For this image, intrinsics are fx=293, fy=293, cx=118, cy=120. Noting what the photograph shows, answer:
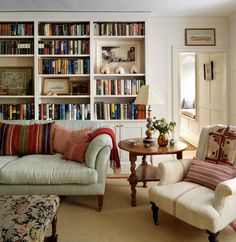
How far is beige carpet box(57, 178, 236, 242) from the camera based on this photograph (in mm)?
2424

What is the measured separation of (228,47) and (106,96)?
2.12 meters

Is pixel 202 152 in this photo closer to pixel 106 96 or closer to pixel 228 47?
pixel 106 96

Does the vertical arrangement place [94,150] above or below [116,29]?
below

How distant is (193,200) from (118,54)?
3.02 metres

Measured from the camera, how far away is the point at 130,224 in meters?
2.68

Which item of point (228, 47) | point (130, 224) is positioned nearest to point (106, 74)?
point (228, 47)

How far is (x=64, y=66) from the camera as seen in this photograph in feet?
14.8

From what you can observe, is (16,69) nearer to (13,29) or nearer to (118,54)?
(13,29)

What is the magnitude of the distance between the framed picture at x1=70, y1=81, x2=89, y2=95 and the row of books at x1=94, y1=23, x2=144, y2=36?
82 cm

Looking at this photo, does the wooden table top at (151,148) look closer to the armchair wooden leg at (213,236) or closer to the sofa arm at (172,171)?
the sofa arm at (172,171)

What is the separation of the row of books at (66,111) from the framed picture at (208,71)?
2.56 m

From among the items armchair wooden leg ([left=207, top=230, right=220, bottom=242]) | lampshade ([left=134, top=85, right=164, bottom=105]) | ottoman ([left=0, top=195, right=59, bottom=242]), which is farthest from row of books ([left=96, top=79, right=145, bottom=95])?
armchair wooden leg ([left=207, top=230, right=220, bottom=242])

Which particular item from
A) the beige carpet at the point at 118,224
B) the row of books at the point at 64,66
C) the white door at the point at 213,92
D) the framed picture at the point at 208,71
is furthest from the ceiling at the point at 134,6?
the beige carpet at the point at 118,224

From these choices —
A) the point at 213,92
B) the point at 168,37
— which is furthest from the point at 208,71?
the point at 168,37
